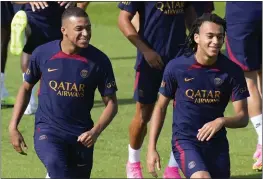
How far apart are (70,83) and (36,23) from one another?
441 centimetres

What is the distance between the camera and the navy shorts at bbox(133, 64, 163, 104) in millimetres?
9953

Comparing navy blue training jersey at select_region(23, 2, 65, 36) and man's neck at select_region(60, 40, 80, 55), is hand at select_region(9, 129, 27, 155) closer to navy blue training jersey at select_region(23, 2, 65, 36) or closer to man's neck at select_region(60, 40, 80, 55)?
man's neck at select_region(60, 40, 80, 55)

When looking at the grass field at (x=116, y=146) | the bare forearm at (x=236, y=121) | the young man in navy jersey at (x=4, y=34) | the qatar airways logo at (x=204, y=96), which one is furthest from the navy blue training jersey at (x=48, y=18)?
the bare forearm at (x=236, y=121)

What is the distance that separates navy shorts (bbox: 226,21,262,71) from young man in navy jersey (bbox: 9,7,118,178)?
2.59 m

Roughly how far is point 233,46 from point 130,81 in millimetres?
4770

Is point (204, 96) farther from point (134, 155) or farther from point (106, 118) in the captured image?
point (134, 155)

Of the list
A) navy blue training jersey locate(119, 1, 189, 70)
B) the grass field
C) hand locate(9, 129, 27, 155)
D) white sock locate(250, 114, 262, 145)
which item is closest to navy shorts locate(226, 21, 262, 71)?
white sock locate(250, 114, 262, 145)

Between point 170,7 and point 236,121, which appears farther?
point 170,7

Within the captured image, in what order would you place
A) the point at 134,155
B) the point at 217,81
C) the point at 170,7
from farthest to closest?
the point at 134,155
the point at 170,7
the point at 217,81

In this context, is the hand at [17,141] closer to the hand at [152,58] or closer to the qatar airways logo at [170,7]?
the hand at [152,58]

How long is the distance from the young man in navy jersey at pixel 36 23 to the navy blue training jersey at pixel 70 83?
13.1ft

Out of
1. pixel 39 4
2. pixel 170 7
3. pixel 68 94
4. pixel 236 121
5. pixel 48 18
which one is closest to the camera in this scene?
pixel 236 121

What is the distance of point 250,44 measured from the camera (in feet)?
34.7

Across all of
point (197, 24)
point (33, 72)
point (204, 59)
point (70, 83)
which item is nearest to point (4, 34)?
point (33, 72)
